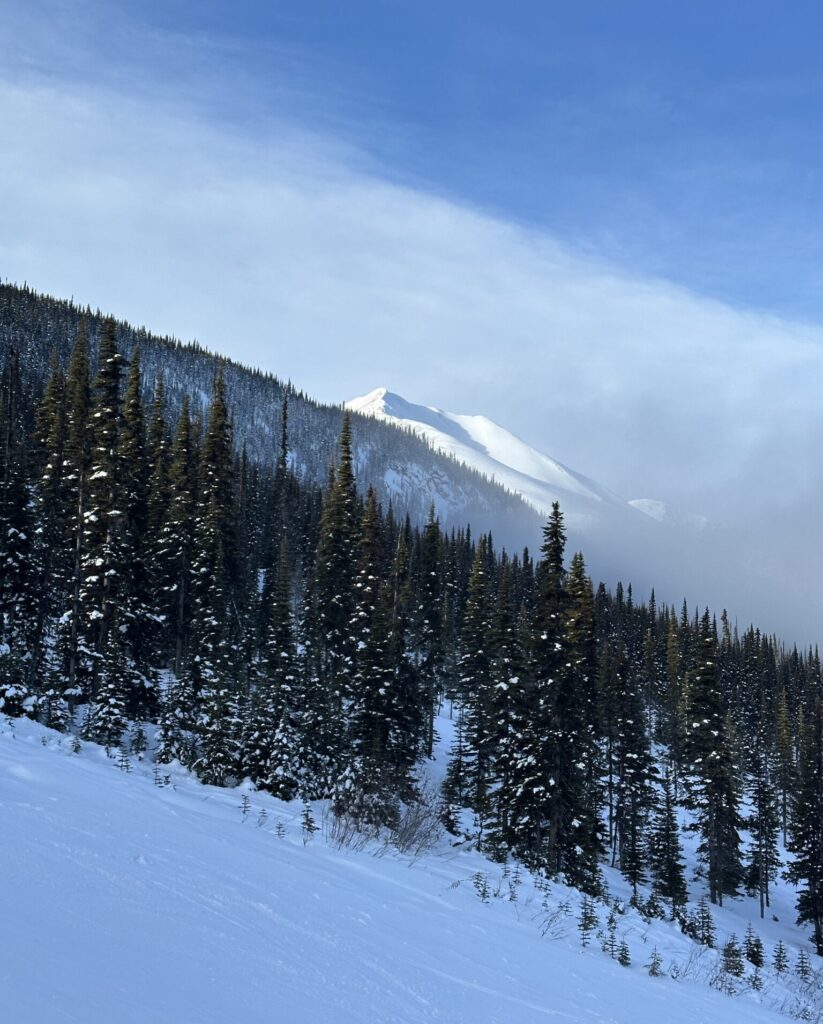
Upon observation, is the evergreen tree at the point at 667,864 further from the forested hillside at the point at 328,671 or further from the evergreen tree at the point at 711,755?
the evergreen tree at the point at 711,755

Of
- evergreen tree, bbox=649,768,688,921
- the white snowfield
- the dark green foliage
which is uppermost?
the white snowfield

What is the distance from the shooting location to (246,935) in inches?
218

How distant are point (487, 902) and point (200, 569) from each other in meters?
36.5

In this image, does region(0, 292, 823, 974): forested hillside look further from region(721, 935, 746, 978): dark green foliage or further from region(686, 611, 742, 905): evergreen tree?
region(721, 935, 746, 978): dark green foliage

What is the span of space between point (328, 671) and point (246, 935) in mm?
45332

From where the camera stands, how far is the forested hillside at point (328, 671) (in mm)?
26375

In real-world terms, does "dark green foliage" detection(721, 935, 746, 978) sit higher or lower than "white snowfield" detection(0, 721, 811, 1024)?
lower

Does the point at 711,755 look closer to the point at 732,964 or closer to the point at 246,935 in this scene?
the point at 732,964

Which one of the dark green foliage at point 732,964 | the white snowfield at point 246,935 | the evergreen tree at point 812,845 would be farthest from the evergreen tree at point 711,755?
the white snowfield at point 246,935

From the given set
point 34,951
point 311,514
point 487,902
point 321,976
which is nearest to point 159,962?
point 34,951

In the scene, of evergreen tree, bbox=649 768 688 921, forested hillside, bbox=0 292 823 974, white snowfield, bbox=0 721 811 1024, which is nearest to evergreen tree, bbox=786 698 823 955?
forested hillside, bbox=0 292 823 974

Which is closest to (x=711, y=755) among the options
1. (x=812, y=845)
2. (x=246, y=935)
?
(x=812, y=845)

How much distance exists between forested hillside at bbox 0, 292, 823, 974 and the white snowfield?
6.99 meters

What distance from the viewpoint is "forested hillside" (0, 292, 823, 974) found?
26375 millimetres
